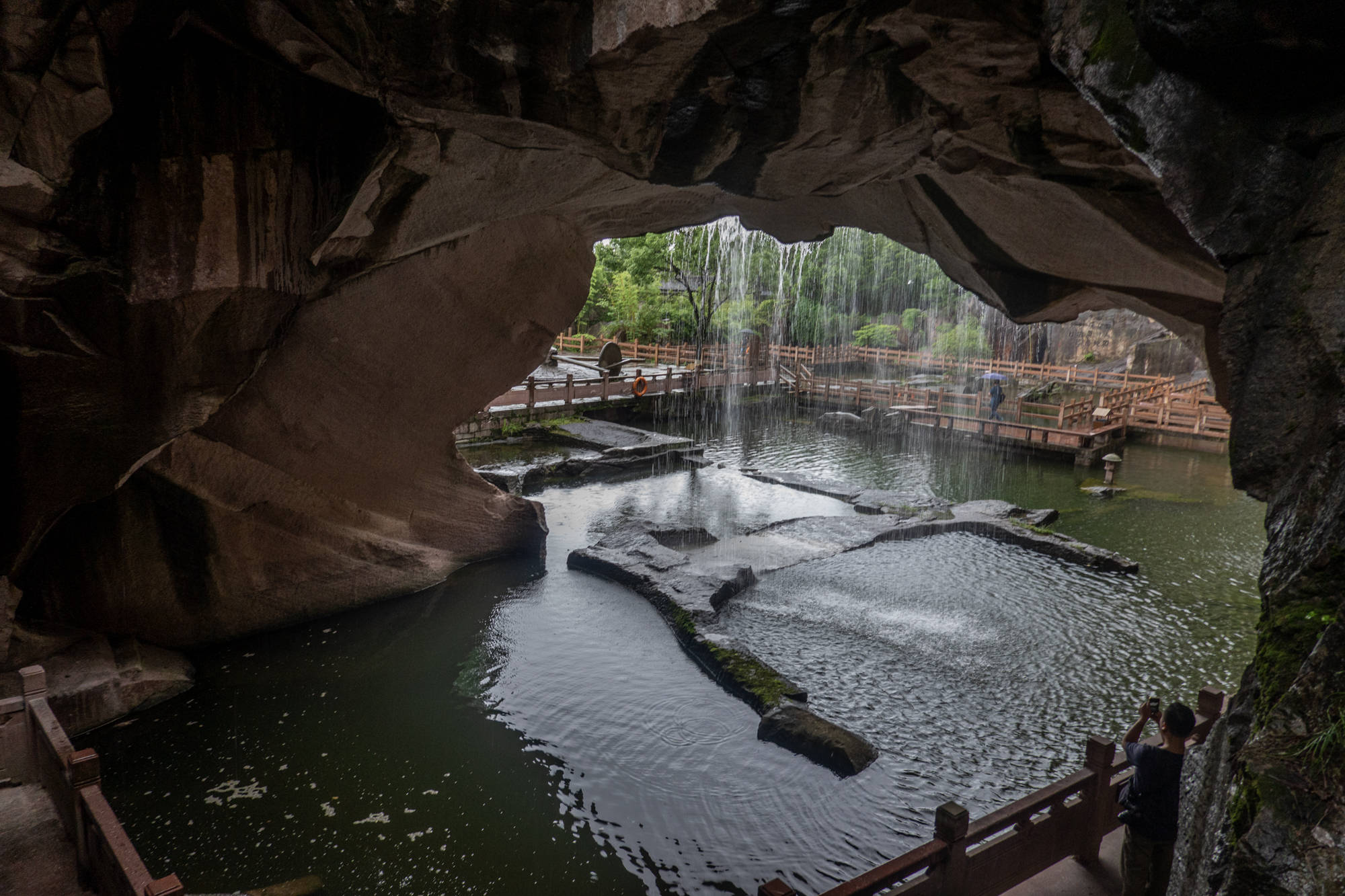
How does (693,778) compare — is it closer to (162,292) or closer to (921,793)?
(921,793)

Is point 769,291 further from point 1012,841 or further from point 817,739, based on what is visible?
point 1012,841

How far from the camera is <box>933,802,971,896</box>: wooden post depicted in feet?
14.3

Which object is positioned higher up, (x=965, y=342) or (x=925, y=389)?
(x=965, y=342)

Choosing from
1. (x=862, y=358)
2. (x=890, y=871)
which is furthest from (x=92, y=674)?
(x=862, y=358)

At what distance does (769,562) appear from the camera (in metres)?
11.9

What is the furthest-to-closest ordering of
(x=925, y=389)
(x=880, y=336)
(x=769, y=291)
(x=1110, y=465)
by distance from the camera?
1. (x=769, y=291)
2. (x=880, y=336)
3. (x=925, y=389)
4. (x=1110, y=465)

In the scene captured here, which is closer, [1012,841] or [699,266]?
[1012,841]

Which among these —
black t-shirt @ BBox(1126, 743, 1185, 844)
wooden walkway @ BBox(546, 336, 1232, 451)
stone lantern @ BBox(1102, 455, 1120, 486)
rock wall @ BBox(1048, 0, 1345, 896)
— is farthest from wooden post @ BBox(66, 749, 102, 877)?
stone lantern @ BBox(1102, 455, 1120, 486)

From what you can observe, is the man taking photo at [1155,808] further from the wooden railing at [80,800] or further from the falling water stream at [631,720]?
the wooden railing at [80,800]

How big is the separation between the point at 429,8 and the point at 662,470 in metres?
14.2

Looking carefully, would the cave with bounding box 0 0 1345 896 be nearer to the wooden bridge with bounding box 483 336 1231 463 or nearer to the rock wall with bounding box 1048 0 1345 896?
the rock wall with bounding box 1048 0 1345 896

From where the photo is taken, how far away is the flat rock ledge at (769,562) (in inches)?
284

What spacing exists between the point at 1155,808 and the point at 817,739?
2994 mm

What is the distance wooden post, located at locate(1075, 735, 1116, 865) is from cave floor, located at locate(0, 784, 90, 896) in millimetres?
6162
